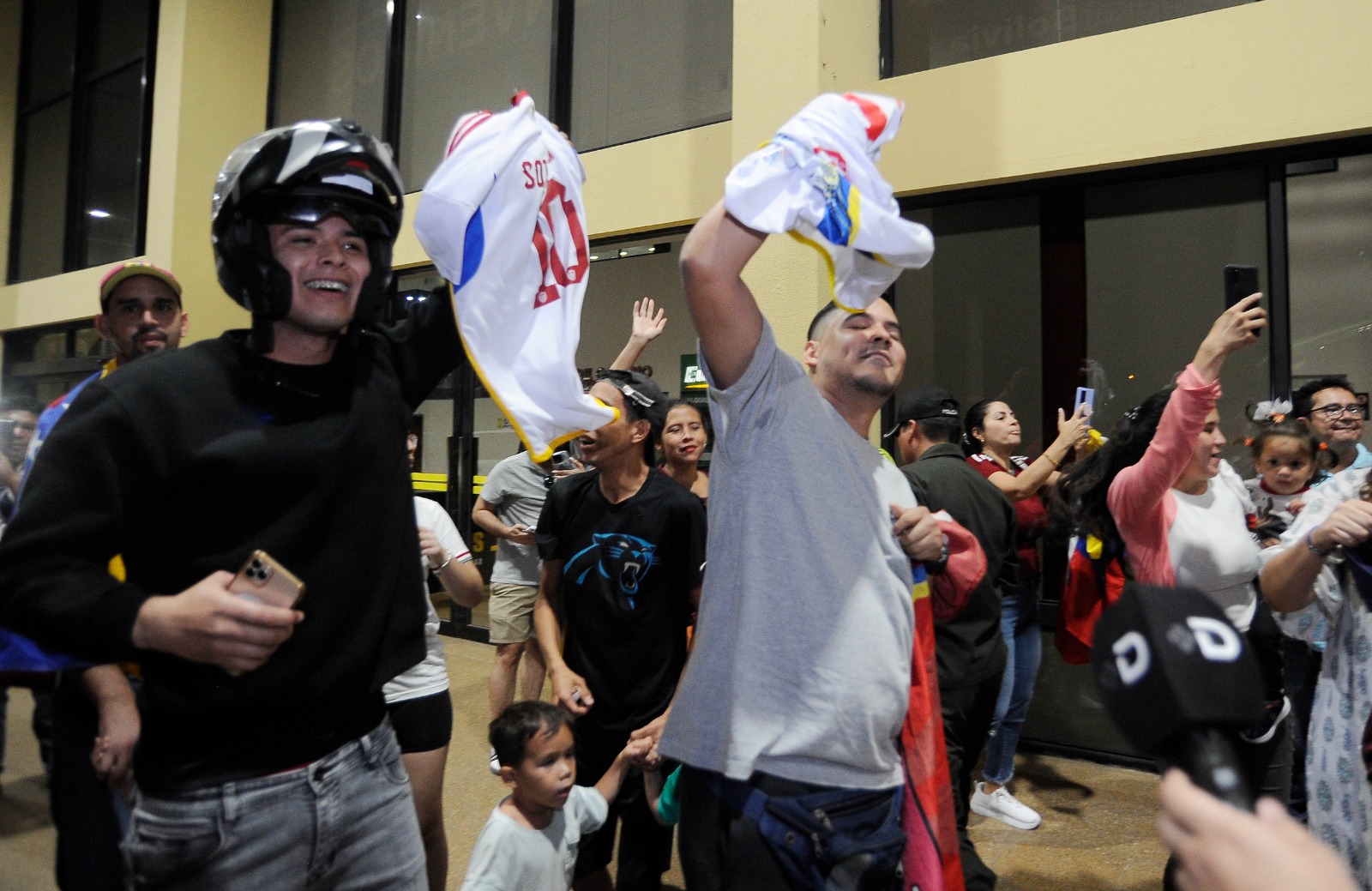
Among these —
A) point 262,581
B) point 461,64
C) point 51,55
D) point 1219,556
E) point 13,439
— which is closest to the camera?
point 262,581

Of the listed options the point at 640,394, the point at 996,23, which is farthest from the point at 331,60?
the point at 640,394

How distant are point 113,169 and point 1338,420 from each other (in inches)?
425

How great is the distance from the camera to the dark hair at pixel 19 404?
5.96 feet

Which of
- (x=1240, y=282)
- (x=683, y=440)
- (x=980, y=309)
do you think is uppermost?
(x=980, y=309)

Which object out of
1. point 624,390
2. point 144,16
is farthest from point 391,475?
point 144,16

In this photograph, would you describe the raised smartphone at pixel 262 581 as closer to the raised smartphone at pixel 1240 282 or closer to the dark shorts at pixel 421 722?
the dark shorts at pixel 421 722

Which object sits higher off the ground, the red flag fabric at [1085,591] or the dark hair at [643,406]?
the dark hair at [643,406]

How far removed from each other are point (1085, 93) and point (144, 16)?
9137mm

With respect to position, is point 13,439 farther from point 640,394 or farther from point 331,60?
point 331,60

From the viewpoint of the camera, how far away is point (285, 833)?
4.29 feet

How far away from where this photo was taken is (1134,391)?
4.45m

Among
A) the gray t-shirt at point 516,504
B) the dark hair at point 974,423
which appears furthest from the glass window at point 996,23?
the gray t-shirt at point 516,504

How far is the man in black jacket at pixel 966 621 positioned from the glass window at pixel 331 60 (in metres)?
5.97

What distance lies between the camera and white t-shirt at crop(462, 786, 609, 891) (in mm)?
2256
